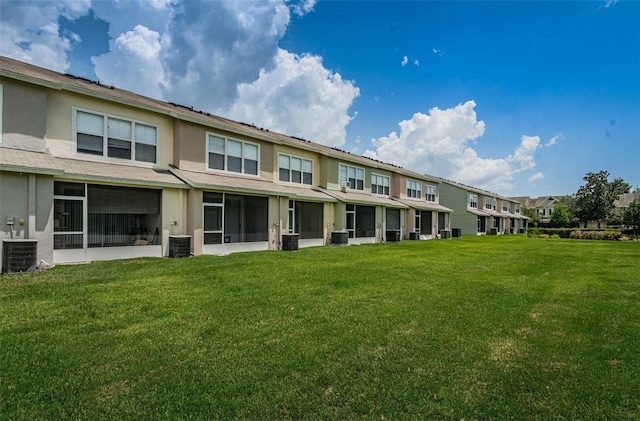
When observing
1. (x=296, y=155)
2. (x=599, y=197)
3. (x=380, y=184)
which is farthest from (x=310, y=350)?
(x=599, y=197)

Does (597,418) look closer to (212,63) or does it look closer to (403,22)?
(403,22)

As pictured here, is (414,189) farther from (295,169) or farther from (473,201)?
(295,169)

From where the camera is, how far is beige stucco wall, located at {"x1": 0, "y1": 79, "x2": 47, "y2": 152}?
31.9 ft

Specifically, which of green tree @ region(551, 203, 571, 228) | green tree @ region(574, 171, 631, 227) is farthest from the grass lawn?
green tree @ region(551, 203, 571, 228)

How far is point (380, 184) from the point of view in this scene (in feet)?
90.0

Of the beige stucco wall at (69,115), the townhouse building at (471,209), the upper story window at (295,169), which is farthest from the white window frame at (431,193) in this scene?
the beige stucco wall at (69,115)

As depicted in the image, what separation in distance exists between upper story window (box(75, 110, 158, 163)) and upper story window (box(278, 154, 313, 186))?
7122mm

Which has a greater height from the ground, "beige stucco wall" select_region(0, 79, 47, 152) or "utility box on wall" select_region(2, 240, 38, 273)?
"beige stucco wall" select_region(0, 79, 47, 152)

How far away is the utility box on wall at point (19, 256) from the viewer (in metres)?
8.79

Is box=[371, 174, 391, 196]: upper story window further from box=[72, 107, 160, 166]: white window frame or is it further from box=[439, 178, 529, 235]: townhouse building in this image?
box=[72, 107, 160, 166]: white window frame

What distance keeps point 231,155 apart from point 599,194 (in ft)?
193

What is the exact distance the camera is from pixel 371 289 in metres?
7.94

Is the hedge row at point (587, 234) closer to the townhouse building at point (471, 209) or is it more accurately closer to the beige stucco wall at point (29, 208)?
the townhouse building at point (471, 209)

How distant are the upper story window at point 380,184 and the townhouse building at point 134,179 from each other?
661 centimetres
